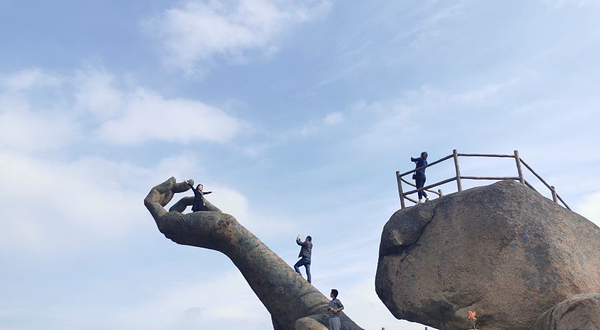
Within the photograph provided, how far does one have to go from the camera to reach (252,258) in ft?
50.6

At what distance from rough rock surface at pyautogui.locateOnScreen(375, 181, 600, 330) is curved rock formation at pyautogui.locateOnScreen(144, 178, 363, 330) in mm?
2026

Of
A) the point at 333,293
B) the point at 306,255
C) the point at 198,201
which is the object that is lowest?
the point at 333,293

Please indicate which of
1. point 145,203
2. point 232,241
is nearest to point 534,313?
point 232,241

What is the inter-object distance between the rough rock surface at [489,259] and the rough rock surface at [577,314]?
1.43 m

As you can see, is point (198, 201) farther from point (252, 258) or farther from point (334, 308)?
point (334, 308)

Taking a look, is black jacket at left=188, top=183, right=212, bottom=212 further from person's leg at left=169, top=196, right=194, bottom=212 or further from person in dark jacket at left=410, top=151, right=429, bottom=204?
person in dark jacket at left=410, top=151, right=429, bottom=204

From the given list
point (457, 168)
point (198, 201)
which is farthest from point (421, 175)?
point (198, 201)

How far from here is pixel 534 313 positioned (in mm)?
11812

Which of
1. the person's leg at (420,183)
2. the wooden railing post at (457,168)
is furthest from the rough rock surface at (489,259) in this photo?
the person's leg at (420,183)

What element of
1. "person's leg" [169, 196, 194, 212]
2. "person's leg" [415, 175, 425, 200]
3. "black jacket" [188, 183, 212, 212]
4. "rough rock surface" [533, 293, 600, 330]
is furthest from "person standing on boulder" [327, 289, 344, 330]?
"person's leg" [169, 196, 194, 212]

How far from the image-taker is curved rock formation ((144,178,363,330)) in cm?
1462

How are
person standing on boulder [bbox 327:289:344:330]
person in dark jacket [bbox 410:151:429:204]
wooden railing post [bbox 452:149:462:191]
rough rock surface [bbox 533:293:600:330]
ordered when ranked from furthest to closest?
person in dark jacket [bbox 410:151:429:204]
wooden railing post [bbox 452:149:462:191]
person standing on boulder [bbox 327:289:344:330]
rough rock surface [bbox 533:293:600:330]

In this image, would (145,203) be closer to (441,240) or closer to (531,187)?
(441,240)

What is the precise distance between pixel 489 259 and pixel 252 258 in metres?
6.05
